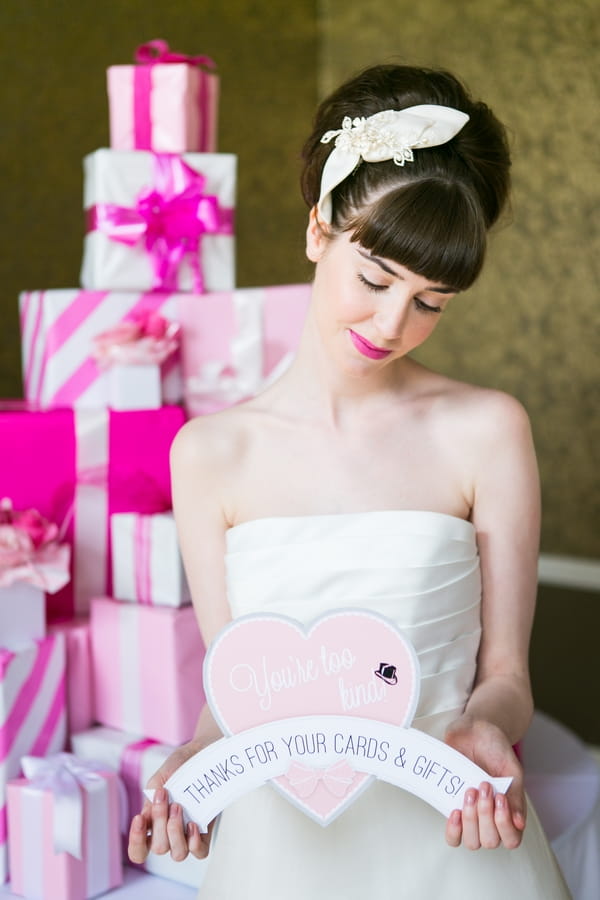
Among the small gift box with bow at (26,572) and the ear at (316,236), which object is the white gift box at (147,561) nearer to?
the small gift box with bow at (26,572)

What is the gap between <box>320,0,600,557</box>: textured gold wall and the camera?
4.27 meters

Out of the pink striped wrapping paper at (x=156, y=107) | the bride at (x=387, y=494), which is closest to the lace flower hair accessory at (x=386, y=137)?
the bride at (x=387, y=494)

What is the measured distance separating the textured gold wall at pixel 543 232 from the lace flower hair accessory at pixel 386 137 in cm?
323

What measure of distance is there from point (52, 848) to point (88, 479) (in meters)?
0.68

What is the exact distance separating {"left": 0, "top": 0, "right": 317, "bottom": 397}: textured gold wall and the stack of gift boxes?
431 mm

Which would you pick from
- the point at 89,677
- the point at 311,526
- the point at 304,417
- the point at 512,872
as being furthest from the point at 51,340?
the point at 512,872

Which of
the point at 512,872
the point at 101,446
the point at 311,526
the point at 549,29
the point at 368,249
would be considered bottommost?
the point at 512,872

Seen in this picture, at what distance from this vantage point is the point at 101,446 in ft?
6.40

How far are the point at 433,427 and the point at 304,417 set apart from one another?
0.18m

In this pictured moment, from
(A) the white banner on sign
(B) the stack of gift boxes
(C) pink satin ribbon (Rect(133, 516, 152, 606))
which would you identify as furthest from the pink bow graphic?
(C) pink satin ribbon (Rect(133, 516, 152, 606))

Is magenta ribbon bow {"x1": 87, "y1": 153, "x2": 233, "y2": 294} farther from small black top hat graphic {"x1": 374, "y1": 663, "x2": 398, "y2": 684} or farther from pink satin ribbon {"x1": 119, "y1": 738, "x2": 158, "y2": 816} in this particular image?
small black top hat graphic {"x1": 374, "y1": 663, "x2": 398, "y2": 684}

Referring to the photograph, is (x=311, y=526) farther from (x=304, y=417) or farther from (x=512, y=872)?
(x=512, y=872)

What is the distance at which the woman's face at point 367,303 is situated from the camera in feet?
4.00

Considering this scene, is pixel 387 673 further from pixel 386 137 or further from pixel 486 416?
pixel 386 137
